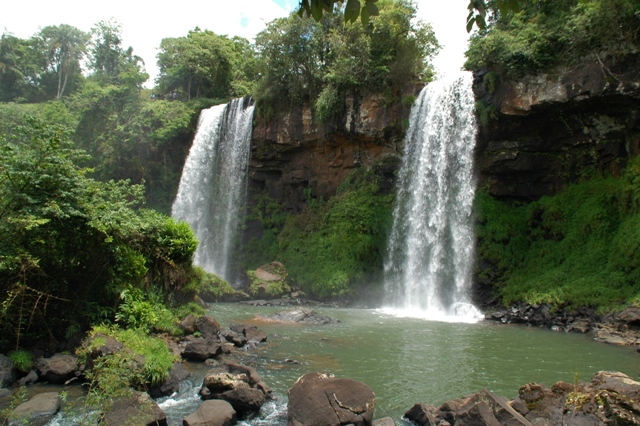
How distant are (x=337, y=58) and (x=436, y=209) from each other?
8.99 metres

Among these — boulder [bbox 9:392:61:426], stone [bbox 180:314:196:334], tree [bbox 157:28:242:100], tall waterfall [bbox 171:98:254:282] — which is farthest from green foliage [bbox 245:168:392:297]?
boulder [bbox 9:392:61:426]

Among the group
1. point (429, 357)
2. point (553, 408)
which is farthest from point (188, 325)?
point (553, 408)

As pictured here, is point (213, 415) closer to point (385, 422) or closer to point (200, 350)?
point (385, 422)

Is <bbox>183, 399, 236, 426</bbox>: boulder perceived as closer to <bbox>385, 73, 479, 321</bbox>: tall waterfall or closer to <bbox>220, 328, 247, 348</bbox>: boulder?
<bbox>220, 328, 247, 348</bbox>: boulder

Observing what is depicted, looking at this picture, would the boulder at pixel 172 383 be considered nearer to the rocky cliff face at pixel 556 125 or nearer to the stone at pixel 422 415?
the stone at pixel 422 415

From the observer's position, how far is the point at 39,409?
614 centimetres

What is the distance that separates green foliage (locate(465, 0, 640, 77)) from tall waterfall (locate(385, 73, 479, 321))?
5.87ft

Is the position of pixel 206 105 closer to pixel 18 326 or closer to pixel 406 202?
pixel 406 202

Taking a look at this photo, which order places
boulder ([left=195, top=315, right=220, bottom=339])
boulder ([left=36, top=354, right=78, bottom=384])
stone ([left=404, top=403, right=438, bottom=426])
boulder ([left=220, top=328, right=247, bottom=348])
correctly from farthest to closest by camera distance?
boulder ([left=220, top=328, right=247, bottom=348])
boulder ([left=195, top=315, right=220, bottom=339])
boulder ([left=36, top=354, right=78, bottom=384])
stone ([left=404, top=403, right=438, bottom=426])

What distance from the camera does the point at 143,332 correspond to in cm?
915

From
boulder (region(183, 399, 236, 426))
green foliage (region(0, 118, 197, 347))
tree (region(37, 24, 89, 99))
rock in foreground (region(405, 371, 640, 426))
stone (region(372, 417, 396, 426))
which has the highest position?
tree (region(37, 24, 89, 99))

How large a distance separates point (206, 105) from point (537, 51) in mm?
19243

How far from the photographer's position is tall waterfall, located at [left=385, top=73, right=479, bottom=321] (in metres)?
18.3

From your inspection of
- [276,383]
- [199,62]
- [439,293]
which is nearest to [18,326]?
[276,383]
